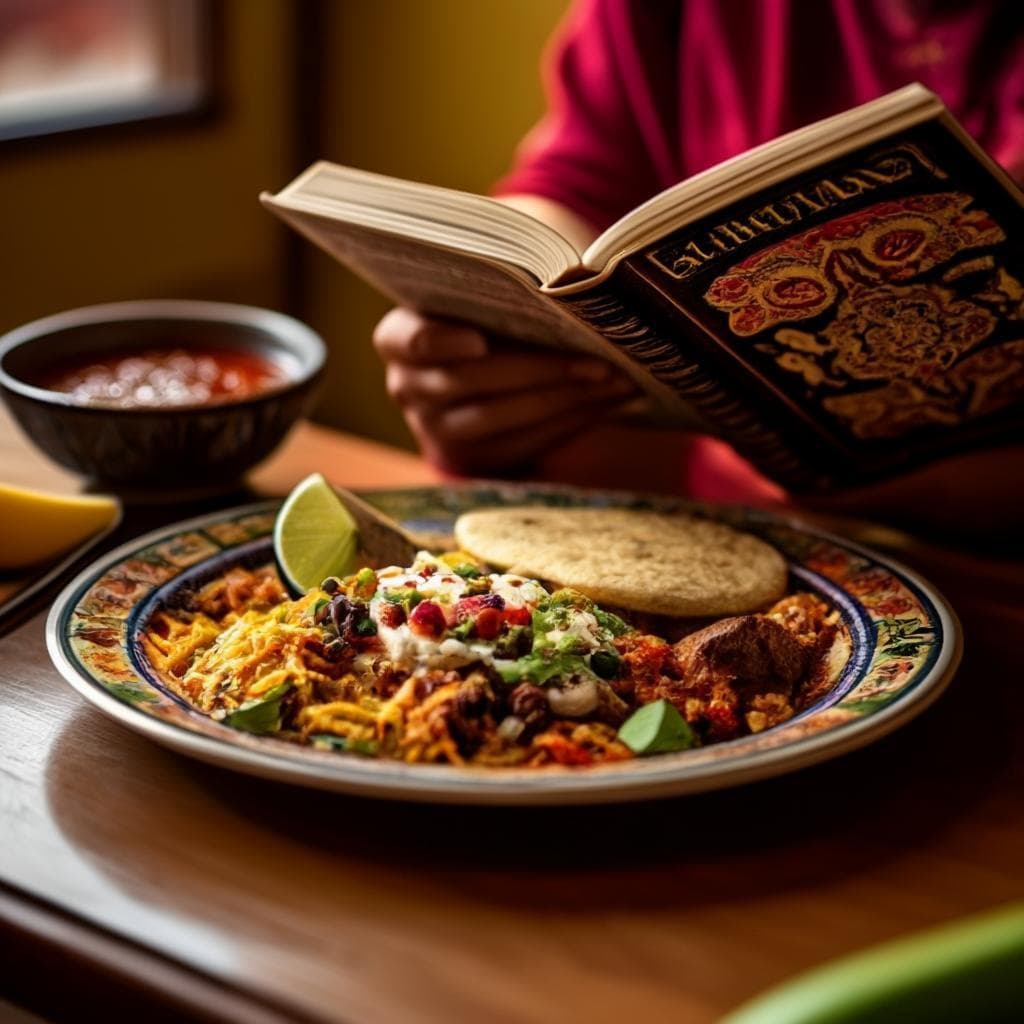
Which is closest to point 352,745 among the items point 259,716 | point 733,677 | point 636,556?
point 259,716

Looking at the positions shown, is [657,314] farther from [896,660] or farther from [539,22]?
[539,22]

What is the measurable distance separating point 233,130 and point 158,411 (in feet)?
8.37

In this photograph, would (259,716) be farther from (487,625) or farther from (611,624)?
(611,624)

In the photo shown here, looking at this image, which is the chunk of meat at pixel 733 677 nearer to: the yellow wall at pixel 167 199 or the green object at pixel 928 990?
the green object at pixel 928 990

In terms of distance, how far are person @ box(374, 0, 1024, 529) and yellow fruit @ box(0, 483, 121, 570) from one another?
43cm

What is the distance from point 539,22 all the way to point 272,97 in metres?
0.89

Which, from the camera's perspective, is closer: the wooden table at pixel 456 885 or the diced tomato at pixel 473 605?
the wooden table at pixel 456 885

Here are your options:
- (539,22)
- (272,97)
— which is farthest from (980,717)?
(272,97)

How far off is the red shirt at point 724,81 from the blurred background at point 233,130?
4.80 ft

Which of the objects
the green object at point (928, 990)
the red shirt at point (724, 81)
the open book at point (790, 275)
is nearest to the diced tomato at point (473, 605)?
the open book at point (790, 275)

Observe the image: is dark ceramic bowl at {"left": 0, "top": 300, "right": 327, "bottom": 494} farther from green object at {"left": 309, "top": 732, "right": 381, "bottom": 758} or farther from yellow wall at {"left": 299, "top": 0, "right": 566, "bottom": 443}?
yellow wall at {"left": 299, "top": 0, "right": 566, "bottom": 443}

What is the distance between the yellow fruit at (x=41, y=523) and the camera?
4.73 ft

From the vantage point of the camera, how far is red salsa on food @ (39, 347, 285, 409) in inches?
67.1

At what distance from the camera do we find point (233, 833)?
3.15ft
